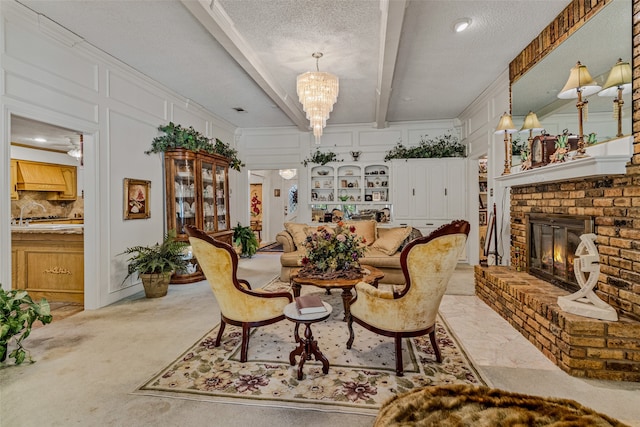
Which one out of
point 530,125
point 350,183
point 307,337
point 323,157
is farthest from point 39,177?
point 530,125

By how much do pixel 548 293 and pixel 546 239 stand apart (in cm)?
76

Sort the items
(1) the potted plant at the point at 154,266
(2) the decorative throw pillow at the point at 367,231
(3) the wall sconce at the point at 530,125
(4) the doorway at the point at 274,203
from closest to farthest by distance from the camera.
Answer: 1. (3) the wall sconce at the point at 530,125
2. (1) the potted plant at the point at 154,266
3. (2) the decorative throw pillow at the point at 367,231
4. (4) the doorway at the point at 274,203

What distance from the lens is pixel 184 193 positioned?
16.9ft

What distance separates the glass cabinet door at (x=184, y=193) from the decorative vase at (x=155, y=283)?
3.44ft

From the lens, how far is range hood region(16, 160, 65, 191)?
6.41 metres

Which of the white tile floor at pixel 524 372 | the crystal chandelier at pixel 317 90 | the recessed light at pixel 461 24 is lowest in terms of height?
the white tile floor at pixel 524 372

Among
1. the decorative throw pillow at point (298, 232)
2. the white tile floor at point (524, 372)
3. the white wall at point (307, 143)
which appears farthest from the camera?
the white wall at point (307, 143)

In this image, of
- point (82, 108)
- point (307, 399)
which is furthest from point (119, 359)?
point (82, 108)

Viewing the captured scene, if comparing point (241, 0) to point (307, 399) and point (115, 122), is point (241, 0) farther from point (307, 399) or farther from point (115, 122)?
point (307, 399)

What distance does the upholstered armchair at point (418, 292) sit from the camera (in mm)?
2213

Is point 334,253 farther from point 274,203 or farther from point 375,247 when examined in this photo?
point 274,203

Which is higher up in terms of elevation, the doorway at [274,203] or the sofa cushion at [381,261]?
the doorway at [274,203]

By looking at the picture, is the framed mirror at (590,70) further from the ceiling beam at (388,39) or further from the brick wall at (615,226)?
the ceiling beam at (388,39)

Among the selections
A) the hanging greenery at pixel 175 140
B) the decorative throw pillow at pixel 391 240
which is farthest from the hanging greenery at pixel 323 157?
the decorative throw pillow at pixel 391 240
